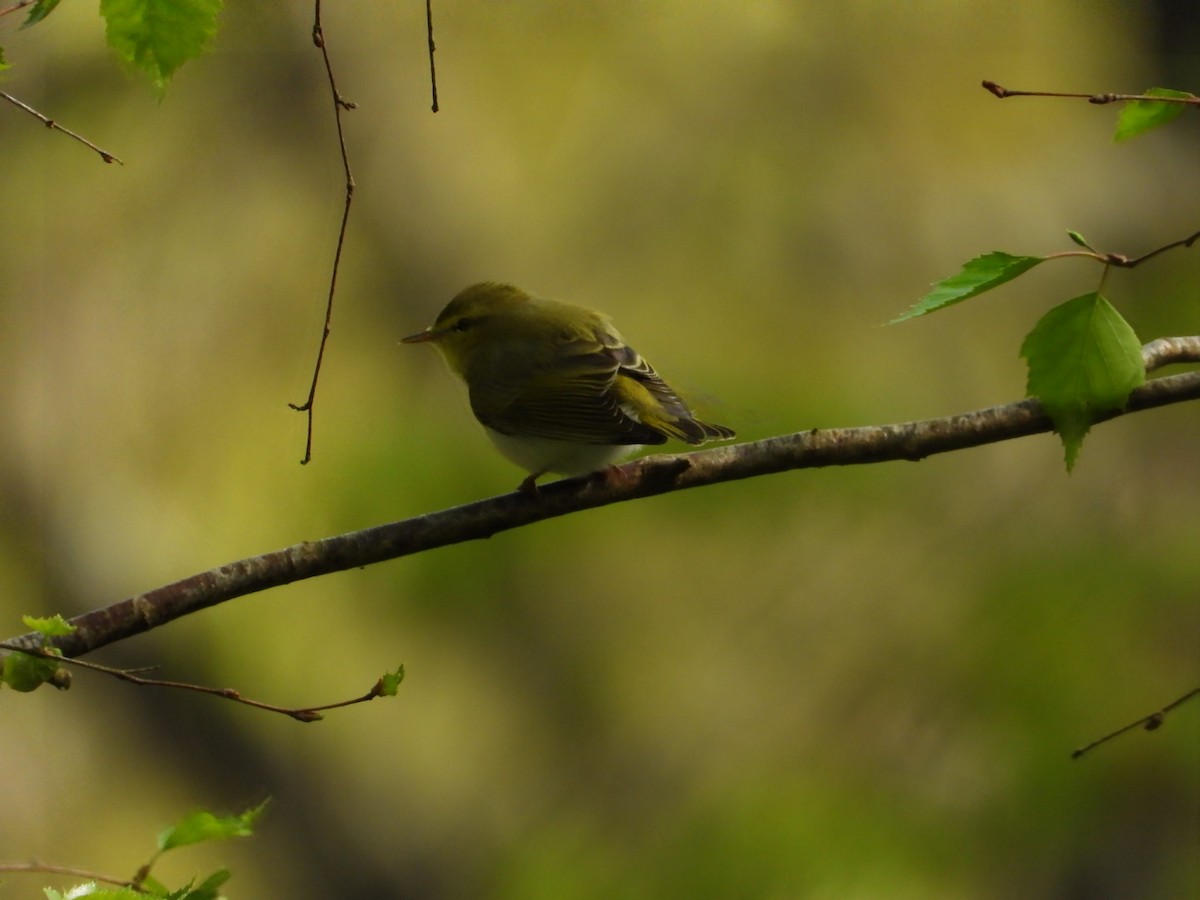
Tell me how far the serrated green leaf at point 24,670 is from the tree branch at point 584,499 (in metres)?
0.09

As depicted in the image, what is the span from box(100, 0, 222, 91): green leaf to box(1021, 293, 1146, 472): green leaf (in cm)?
58

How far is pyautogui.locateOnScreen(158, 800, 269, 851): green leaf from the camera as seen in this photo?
784mm

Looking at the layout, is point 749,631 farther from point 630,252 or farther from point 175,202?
point 175,202

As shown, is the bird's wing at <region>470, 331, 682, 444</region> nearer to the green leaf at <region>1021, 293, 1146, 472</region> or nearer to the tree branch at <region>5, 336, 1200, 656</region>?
the tree branch at <region>5, 336, 1200, 656</region>

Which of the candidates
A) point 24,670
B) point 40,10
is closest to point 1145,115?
point 40,10

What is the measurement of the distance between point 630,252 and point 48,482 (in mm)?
1419

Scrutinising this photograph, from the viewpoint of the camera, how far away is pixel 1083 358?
85 cm

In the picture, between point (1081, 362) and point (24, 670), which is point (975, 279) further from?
point (24, 670)

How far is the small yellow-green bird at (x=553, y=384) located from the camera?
4.16ft

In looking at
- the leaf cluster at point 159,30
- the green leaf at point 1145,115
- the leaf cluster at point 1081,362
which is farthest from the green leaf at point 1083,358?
the leaf cluster at point 159,30

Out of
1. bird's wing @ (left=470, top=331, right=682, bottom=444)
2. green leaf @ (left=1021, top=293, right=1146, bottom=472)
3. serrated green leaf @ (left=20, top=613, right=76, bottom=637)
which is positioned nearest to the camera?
serrated green leaf @ (left=20, top=613, right=76, bottom=637)

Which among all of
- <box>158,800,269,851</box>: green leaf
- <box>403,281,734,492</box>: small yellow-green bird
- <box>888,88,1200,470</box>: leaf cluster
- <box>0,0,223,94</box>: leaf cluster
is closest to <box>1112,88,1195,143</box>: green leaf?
<box>888,88,1200,470</box>: leaf cluster

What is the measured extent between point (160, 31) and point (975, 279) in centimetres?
53

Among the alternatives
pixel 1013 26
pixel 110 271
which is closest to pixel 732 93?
pixel 1013 26
